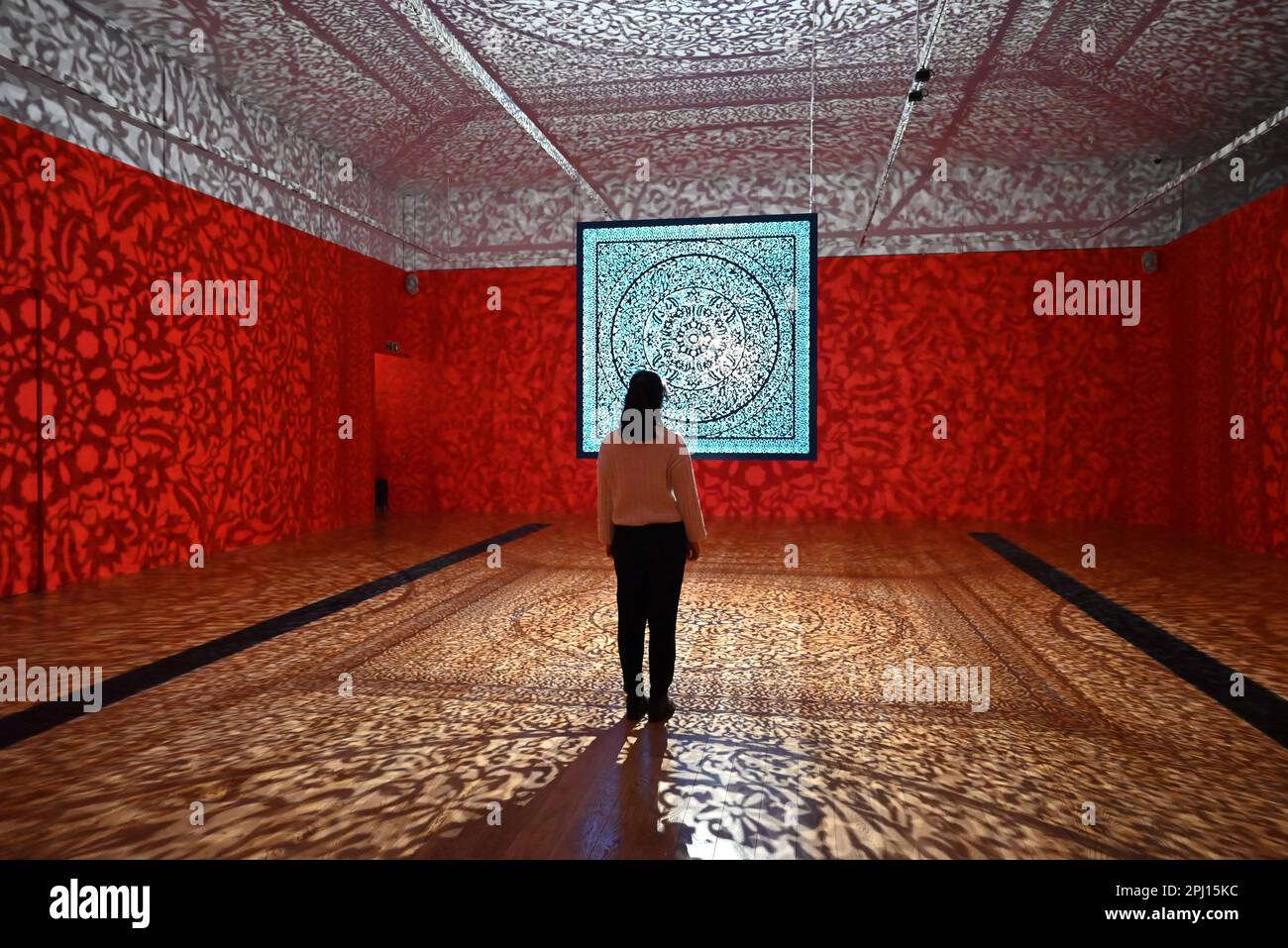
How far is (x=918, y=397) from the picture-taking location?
→ 8.87 m

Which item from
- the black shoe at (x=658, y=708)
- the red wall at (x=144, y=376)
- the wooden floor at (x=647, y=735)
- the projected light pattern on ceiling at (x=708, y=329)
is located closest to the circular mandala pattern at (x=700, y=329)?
the projected light pattern on ceiling at (x=708, y=329)

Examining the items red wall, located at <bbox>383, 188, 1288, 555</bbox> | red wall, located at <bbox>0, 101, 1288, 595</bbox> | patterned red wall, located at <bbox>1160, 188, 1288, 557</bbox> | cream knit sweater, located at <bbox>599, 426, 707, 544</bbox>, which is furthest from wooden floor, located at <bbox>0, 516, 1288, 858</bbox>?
red wall, located at <bbox>383, 188, 1288, 555</bbox>

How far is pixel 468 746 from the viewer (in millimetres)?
2574

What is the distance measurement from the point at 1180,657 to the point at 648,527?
8.69 feet

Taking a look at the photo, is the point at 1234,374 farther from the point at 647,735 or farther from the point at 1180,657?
the point at 647,735

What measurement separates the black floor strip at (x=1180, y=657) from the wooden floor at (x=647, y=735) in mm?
96

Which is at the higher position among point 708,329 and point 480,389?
point 708,329

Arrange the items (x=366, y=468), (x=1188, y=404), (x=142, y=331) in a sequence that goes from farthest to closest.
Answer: (x=366, y=468), (x=1188, y=404), (x=142, y=331)

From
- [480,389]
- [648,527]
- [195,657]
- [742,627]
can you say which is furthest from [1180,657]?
[480,389]

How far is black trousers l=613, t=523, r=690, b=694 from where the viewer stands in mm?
2795

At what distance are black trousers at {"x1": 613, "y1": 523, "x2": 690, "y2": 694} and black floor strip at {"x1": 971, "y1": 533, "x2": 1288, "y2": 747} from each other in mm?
2059
